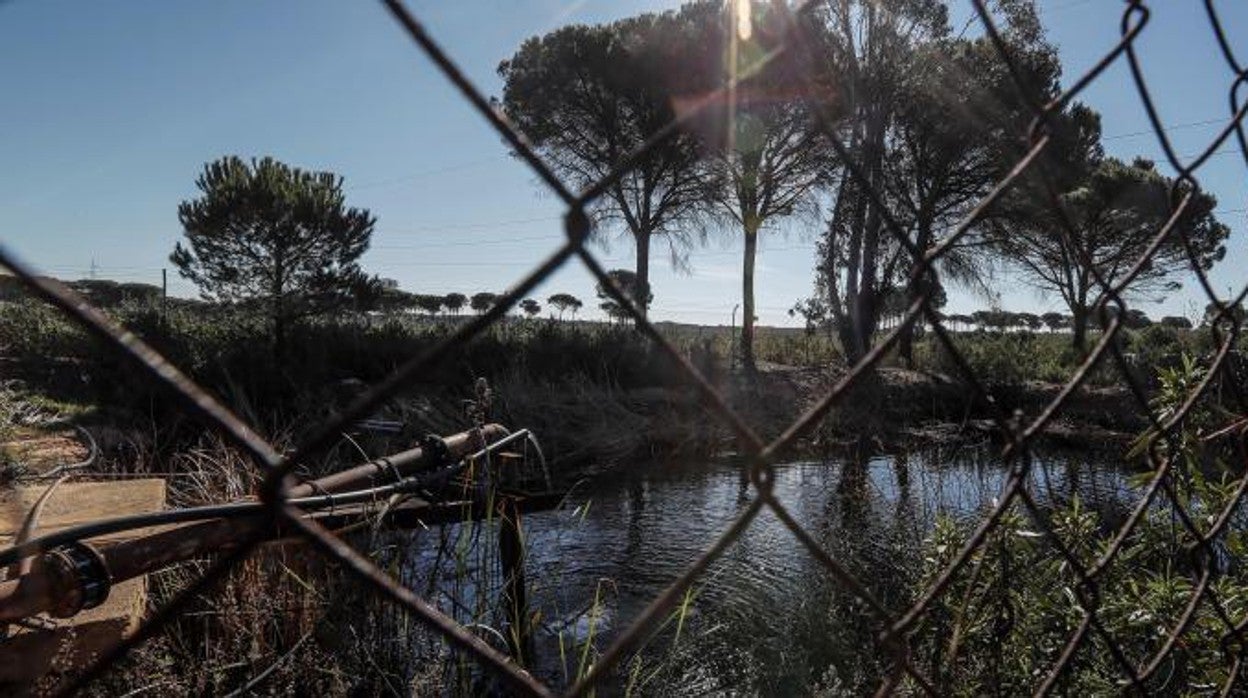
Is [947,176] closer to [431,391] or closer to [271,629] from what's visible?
[431,391]

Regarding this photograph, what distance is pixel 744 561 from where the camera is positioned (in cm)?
571

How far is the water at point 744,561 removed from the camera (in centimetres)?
378

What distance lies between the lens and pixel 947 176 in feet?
65.0

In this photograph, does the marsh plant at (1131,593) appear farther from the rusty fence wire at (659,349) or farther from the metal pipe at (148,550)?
the metal pipe at (148,550)

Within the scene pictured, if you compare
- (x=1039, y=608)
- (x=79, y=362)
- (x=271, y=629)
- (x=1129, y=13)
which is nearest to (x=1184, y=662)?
(x=1039, y=608)

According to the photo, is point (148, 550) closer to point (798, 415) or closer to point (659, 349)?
point (659, 349)

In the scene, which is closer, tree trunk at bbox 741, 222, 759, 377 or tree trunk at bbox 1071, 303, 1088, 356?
tree trunk at bbox 1071, 303, 1088, 356

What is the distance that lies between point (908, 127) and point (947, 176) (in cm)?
150

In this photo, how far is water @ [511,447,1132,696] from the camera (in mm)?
3775

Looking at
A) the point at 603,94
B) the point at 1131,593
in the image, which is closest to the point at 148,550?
the point at 1131,593

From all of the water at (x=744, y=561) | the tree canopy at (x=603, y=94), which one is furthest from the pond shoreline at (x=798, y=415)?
the tree canopy at (x=603, y=94)

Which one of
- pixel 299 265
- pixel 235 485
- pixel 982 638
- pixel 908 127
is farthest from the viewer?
pixel 908 127

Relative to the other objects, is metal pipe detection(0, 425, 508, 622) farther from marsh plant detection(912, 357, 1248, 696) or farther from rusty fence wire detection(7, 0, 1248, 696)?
marsh plant detection(912, 357, 1248, 696)

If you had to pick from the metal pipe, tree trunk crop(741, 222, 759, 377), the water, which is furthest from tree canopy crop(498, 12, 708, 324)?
the metal pipe
